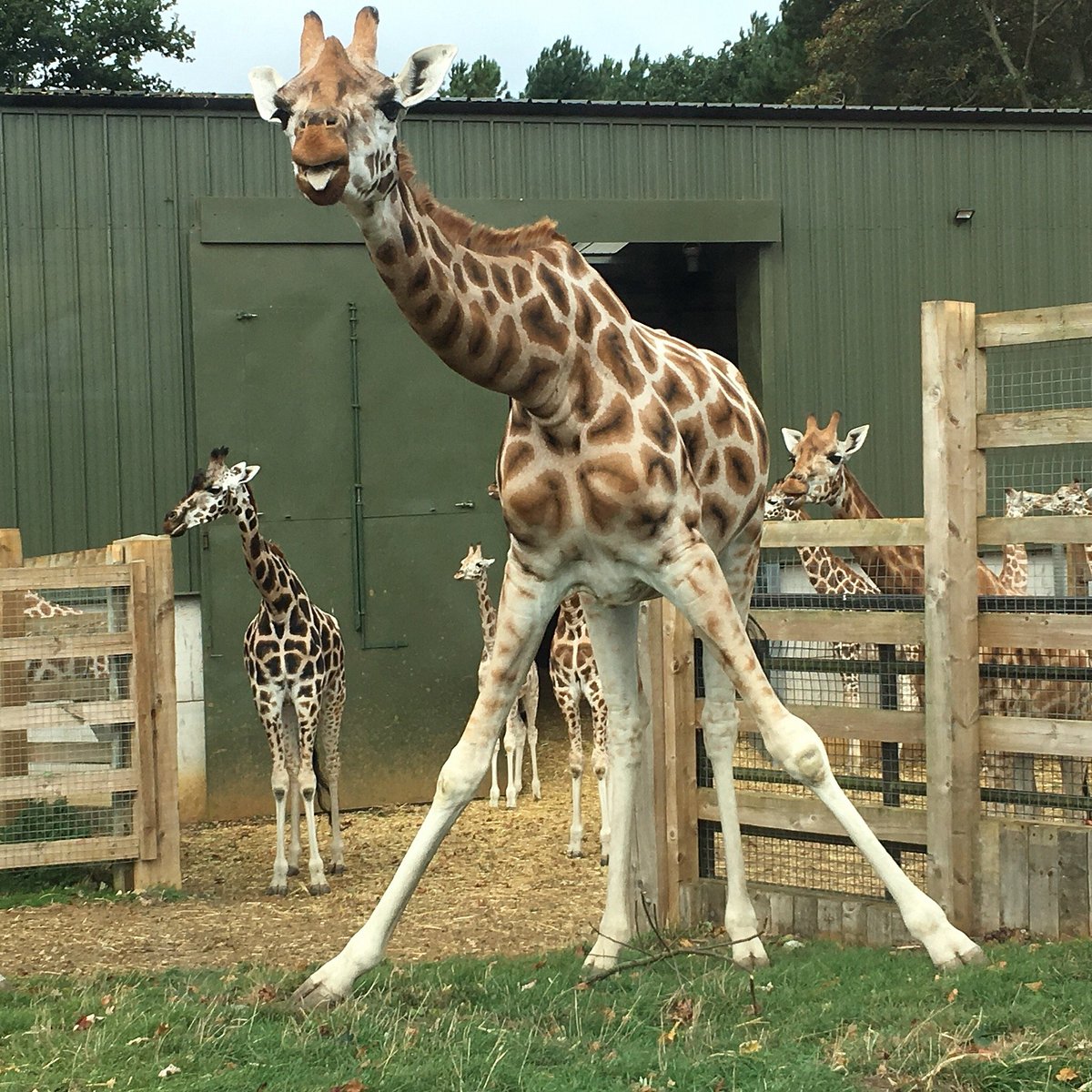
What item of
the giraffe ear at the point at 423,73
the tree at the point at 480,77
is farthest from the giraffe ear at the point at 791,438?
the tree at the point at 480,77

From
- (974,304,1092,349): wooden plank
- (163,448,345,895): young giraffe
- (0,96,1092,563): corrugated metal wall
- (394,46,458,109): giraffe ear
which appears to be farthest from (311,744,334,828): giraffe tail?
(394,46,458,109): giraffe ear

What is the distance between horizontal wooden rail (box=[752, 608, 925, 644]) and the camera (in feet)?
22.0

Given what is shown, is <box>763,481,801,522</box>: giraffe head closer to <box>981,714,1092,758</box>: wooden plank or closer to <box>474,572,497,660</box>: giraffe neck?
<box>474,572,497,660</box>: giraffe neck

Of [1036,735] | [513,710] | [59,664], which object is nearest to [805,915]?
[1036,735]

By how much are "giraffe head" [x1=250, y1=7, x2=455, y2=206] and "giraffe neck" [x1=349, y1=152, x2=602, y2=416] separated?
0.46 feet

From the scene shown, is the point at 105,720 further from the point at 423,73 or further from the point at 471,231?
the point at 423,73

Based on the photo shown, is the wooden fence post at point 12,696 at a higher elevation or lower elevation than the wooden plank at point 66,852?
higher

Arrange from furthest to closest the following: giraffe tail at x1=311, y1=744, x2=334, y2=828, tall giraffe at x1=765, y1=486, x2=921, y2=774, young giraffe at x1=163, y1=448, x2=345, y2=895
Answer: tall giraffe at x1=765, y1=486, x2=921, y2=774
giraffe tail at x1=311, y1=744, x2=334, y2=828
young giraffe at x1=163, y1=448, x2=345, y2=895

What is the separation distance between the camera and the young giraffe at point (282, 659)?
977 cm

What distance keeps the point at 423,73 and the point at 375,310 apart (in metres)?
8.04

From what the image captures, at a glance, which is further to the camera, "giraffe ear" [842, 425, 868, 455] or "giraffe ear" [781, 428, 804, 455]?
"giraffe ear" [781, 428, 804, 455]

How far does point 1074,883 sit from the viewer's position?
6137mm

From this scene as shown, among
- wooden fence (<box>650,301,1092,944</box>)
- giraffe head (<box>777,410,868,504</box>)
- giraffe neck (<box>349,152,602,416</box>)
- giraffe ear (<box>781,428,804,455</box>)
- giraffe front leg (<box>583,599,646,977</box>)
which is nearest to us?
giraffe neck (<box>349,152,602,416</box>)

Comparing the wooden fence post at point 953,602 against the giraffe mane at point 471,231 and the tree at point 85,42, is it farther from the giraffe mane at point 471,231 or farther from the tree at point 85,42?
the tree at point 85,42
